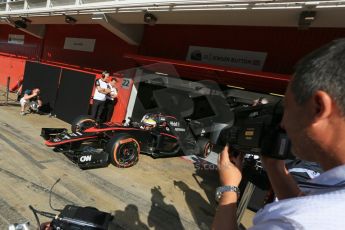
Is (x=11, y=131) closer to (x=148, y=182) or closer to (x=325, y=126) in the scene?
(x=148, y=182)

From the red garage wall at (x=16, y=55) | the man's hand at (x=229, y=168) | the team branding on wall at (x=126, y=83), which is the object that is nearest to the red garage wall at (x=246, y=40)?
the team branding on wall at (x=126, y=83)

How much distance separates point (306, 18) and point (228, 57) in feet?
8.71

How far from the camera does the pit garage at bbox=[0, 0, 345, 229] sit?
4.86 m

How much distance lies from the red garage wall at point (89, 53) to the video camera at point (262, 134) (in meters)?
9.15

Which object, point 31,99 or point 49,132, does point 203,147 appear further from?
point 31,99

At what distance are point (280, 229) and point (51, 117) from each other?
11.2m

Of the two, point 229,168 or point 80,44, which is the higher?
point 80,44

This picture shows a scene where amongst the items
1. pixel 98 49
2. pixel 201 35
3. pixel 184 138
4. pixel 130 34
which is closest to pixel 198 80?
pixel 201 35

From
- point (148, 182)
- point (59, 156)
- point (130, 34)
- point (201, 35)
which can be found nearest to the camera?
point (148, 182)

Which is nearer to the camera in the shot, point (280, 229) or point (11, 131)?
point (280, 229)

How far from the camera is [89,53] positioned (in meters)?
12.6

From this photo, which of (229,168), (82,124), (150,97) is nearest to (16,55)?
(150,97)

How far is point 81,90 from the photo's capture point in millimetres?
10656

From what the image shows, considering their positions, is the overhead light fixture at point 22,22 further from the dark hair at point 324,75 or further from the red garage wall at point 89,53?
the dark hair at point 324,75
